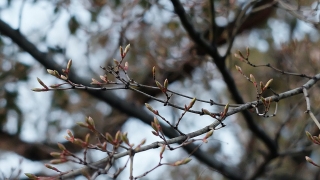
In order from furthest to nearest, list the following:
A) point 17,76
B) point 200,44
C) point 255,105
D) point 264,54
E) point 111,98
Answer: point 264,54 → point 17,76 → point 111,98 → point 200,44 → point 255,105

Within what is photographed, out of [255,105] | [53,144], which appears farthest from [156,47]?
[255,105]

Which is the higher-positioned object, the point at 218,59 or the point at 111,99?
the point at 111,99

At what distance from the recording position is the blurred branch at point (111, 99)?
3043 millimetres

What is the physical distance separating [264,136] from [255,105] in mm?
1936

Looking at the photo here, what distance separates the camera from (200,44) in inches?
111

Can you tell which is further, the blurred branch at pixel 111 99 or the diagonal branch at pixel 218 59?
the blurred branch at pixel 111 99

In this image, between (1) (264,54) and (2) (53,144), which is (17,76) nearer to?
(2) (53,144)

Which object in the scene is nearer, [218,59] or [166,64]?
[218,59]

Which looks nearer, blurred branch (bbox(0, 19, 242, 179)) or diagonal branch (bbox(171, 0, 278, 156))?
diagonal branch (bbox(171, 0, 278, 156))

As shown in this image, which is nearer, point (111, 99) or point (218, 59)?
point (218, 59)

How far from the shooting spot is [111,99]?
11.1 feet

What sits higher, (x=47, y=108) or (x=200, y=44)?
(x=47, y=108)

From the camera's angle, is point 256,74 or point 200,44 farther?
point 256,74

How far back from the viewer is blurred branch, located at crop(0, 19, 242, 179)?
3043 millimetres
